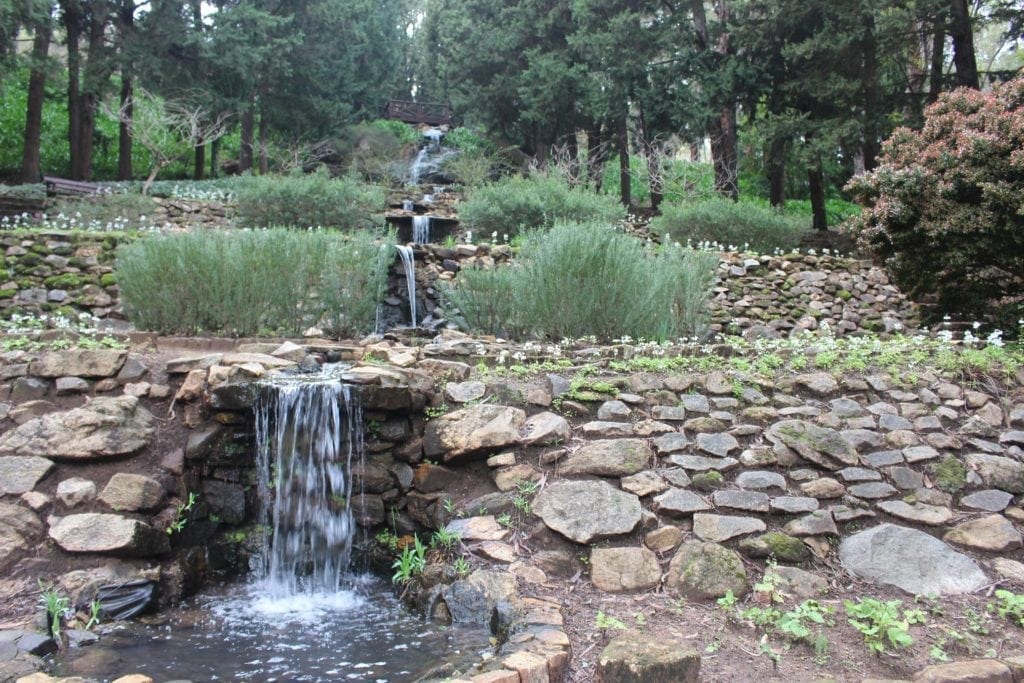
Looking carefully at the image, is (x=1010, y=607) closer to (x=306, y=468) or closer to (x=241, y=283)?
(x=306, y=468)

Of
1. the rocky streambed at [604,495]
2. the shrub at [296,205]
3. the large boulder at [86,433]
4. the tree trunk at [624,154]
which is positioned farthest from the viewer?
the tree trunk at [624,154]

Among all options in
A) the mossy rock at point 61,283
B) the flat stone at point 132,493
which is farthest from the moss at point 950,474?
the mossy rock at point 61,283

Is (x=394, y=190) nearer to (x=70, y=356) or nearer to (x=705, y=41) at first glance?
(x=705, y=41)

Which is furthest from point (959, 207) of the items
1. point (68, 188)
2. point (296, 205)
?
point (68, 188)

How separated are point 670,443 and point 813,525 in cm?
84

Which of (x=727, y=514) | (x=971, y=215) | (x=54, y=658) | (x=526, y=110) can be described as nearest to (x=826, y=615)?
(x=727, y=514)

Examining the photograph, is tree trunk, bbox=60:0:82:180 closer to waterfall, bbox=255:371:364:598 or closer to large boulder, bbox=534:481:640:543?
waterfall, bbox=255:371:364:598

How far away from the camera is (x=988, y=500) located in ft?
13.6

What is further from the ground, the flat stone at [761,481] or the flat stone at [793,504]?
the flat stone at [761,481]

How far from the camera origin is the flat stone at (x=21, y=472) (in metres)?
4.07

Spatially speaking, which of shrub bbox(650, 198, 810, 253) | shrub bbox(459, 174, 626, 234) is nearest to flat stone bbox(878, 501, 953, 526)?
shrub bbox(459, 174, 626, 234)

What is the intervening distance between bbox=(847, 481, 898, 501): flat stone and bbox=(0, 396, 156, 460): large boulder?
12.9 ft

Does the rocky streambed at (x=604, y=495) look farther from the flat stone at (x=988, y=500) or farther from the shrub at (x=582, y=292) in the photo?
the shrub at (x=582, y=292)

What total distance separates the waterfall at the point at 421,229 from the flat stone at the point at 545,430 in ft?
28.4
